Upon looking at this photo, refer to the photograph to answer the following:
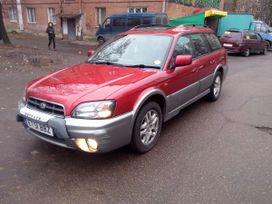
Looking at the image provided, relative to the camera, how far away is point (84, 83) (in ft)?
12.0

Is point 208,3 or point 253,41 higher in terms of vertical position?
point 208,3

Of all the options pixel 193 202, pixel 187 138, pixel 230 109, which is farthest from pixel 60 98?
pixel 230 109

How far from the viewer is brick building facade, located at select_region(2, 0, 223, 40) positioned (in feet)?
73.3

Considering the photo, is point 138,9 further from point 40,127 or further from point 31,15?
point 40,127

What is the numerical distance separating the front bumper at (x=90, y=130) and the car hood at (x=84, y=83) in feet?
0.60

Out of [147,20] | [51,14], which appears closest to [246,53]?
[147,20]

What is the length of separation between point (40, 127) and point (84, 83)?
0.76 metres

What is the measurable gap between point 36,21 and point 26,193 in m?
31.1

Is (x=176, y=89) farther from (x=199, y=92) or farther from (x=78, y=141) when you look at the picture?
(x=78, y=141)

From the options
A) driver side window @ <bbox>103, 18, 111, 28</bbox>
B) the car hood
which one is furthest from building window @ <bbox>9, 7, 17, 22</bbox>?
the car hood

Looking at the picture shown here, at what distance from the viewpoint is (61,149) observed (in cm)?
405

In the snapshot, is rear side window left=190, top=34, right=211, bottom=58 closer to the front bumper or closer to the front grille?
the front bumper

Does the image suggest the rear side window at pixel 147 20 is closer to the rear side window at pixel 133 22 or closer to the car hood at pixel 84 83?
the rear side window at pixel 133 22

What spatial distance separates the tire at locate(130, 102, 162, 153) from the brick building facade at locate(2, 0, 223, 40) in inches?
737
